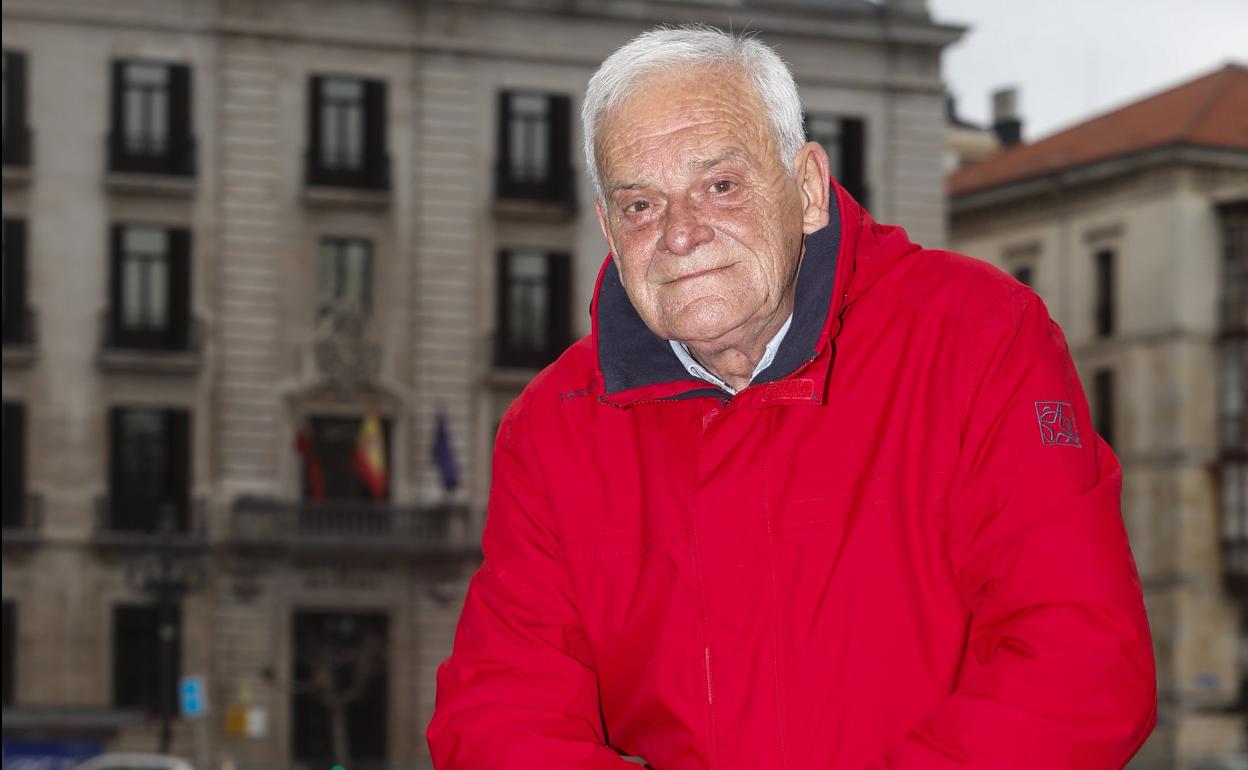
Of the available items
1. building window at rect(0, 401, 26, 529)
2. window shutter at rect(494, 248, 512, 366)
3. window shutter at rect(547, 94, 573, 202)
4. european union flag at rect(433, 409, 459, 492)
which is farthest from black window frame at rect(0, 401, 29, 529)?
window shutter at rect(547, 94, 573, 202)

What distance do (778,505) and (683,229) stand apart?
283 millimetres

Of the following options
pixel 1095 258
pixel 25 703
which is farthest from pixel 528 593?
pixel 1095 258

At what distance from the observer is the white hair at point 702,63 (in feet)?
7.18

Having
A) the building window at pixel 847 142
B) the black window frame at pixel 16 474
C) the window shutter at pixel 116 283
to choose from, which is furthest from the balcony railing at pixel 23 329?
the building window at pixel 847 142

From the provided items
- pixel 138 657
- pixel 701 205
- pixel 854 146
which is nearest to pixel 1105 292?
pixel 854 146

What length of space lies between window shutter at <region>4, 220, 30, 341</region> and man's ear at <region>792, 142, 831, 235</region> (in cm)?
3089

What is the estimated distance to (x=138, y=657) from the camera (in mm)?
32219

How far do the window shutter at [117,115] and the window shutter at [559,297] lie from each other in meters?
6.69

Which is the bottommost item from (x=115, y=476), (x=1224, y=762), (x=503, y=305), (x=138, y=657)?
(x=1224, y=762)

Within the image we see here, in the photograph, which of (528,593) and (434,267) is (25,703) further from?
(528,593)

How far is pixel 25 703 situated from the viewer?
104 feet

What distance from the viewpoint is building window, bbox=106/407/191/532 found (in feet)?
108

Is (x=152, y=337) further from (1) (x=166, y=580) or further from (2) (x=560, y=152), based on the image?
(2) (x=560, y=152)

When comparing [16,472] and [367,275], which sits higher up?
[367,275]
